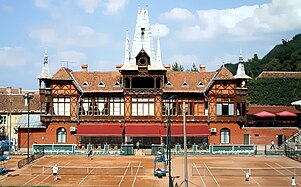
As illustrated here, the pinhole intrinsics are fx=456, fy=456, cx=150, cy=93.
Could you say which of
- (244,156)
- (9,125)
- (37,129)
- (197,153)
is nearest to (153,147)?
(197,153)

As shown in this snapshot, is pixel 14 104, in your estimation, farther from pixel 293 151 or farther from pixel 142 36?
pixel 293 151

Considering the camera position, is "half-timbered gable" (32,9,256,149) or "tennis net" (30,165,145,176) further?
"half-timbered gable" (32,9,256,149)

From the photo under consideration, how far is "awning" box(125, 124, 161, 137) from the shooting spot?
206 ft

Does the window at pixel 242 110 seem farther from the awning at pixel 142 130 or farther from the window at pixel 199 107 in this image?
the awning at pixel 142 130

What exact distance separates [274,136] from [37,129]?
34262 mm

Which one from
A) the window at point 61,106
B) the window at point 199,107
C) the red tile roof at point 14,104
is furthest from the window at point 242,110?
the red tile roof at point 14,104

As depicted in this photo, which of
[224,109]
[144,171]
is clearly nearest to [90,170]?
[144,171]

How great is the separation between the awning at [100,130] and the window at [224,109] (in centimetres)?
1410

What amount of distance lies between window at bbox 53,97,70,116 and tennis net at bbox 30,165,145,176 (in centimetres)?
1879

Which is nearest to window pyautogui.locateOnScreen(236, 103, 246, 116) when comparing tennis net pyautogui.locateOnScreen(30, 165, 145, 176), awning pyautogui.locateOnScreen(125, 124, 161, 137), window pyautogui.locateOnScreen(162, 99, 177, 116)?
window pyautogui.locateOnScreen(162, 99, 177, 116)

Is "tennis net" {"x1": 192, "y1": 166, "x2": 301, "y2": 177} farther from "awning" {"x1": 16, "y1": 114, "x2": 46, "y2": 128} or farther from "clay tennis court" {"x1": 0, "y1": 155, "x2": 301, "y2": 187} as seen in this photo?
"awning" {"x1": 16, "y1": 114, "x2": 46, "y2": 128}

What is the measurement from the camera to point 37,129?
2598 inches

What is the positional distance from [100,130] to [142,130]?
19.3 ft

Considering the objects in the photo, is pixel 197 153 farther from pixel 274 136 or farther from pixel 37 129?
pixel 37 129
